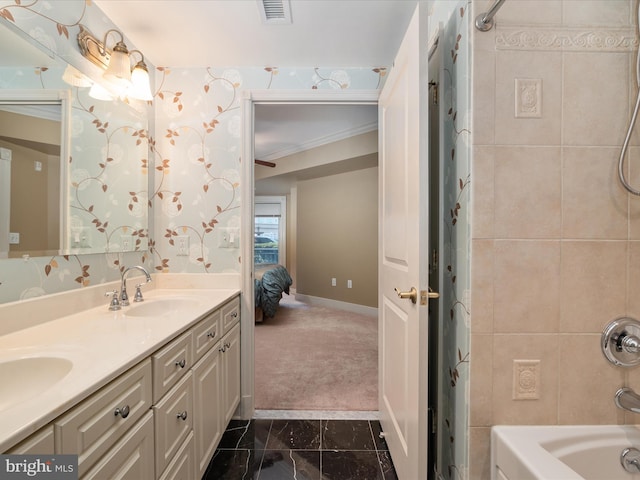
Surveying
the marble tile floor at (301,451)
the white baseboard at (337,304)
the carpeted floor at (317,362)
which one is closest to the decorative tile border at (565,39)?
the marble tile floor at (301,451)

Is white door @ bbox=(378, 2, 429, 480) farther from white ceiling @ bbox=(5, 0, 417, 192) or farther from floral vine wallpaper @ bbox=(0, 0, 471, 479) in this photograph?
white ceiling @ bbox=(5, 0, 417, 192)

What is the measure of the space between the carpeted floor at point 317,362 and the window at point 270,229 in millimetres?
2275

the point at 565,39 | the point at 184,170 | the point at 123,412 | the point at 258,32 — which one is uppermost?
the point at 258,32

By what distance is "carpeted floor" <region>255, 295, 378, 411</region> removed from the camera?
6.61 ft

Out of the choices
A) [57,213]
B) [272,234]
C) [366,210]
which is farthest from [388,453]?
[272,234]

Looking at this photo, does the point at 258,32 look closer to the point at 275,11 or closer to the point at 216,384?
Answer: the point at 275,11

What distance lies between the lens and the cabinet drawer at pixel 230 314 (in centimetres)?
154

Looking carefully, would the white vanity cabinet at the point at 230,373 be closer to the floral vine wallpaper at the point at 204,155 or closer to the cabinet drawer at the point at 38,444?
the floral vine wallpaper at the point at 204,155

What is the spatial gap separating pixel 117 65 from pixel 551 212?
86.3 inches

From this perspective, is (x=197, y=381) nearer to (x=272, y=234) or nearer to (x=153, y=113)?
(x=153, y=113)

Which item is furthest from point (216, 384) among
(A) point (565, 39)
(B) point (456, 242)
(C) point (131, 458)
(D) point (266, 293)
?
(D) point (266, 293)

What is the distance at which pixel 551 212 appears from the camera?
0.97m

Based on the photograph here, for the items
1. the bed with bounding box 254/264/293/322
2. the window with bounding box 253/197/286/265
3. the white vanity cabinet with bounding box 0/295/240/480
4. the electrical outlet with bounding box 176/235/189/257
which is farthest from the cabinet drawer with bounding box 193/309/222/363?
the window with bounding box 253/197/286/265

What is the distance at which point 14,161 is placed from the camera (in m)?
1.00
